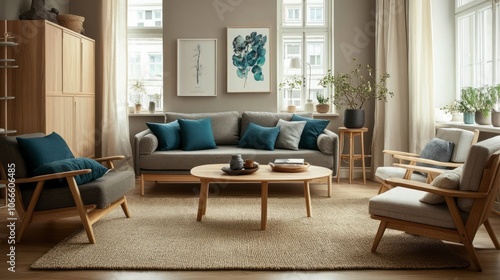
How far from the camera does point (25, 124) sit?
564 centimetres

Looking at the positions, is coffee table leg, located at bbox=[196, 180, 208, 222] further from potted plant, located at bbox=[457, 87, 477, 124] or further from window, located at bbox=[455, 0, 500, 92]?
window, located at bbox=[455, 0, 500, 92]

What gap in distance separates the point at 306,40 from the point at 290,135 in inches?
71.5

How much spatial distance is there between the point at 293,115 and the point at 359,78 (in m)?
1.24

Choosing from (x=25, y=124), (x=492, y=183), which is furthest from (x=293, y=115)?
(x=492, y=183)

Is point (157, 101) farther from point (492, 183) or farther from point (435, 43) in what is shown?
point (492, 183)

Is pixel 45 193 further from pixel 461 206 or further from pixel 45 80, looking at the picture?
pixel 461 206

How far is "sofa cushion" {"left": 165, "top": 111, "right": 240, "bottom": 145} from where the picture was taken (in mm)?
6938

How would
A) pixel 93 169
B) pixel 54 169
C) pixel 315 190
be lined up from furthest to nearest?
pixel 315 190 → pixel 93 169 → pixel 54 169

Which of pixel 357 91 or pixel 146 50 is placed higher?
pixel 146 50

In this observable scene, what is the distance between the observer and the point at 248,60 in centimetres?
743

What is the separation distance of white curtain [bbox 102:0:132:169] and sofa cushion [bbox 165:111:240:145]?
759mm

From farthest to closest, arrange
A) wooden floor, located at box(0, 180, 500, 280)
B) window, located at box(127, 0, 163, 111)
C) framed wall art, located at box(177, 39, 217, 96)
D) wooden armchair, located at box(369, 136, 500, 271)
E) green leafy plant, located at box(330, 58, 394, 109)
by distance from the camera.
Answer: window, located at box(127, 0, 163, 111) < framed wall art, located at box(177, 39, 217, 96) < green leafy plant, located at box(330, 58, 394, 109) < wooden armchair, located at box(369, 136, 500, 271) < wooden floor, located at box(0, 180, 500, 280)

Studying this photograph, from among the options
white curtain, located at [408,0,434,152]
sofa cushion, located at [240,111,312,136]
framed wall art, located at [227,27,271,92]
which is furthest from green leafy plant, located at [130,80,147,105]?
white curtain, located at [408,0,434,152]

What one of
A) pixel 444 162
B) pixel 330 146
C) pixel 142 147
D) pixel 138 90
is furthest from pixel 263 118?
pixel 444 162
